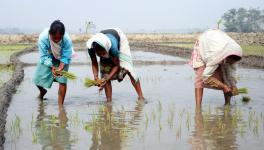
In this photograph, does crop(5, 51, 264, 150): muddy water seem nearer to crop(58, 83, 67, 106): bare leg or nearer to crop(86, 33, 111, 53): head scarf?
crop(58, 83, 67, 106): bare leg

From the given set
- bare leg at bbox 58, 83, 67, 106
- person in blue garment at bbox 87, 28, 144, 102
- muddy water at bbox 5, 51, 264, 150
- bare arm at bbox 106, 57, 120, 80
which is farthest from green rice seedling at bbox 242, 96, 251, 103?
bare leg at bbox 58, 83, 67, 106

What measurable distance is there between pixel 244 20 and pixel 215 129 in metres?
86.0

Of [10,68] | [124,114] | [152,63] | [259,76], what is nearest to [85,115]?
[124,114]

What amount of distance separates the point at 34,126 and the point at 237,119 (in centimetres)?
245

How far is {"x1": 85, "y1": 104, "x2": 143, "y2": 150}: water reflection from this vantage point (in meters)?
4.65

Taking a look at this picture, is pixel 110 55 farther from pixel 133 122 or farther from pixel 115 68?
pixel 133 122

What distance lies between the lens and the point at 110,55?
22.1 feet

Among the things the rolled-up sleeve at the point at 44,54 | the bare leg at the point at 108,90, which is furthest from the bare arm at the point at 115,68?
the rolled-up sleeve at the point at 44,54

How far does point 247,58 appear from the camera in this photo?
15.8 m

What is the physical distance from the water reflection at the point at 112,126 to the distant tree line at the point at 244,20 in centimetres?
7938

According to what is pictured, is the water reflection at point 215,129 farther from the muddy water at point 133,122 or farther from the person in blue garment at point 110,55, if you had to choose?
the person in blue garment at point 110,55

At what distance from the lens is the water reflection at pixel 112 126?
15.3ft

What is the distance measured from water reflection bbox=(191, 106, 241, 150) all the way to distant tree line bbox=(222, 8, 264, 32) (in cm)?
7925

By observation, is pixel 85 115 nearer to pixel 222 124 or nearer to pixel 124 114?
pixel 124 114
